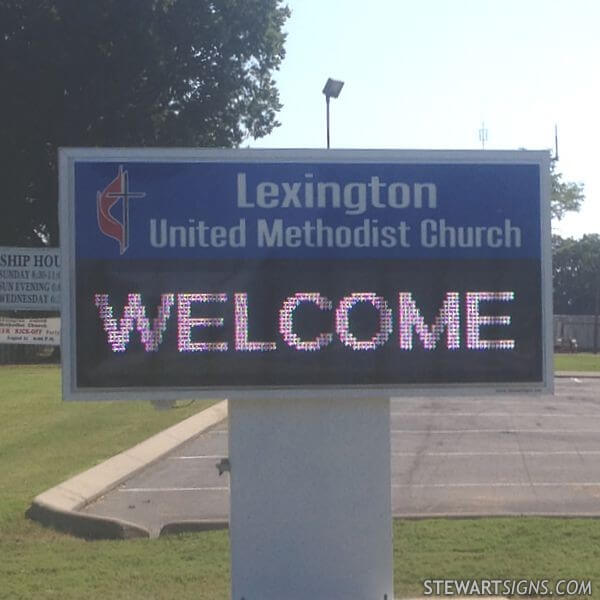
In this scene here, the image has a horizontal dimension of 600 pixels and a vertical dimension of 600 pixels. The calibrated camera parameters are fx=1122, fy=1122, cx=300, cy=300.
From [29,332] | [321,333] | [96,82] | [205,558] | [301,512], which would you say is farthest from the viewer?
[96,82]

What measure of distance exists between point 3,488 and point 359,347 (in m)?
6.35

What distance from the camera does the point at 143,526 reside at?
31.1ft

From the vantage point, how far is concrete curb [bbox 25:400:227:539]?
8.88 metres

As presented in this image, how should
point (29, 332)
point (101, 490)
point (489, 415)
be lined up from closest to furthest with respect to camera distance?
point (101, 490) < point (489, 415) < point (29, 332)

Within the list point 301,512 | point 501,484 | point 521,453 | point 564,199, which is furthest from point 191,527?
point 564,199

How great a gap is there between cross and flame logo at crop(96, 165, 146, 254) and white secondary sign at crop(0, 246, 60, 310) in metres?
11.0

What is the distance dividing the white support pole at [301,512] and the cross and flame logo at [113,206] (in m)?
1.09

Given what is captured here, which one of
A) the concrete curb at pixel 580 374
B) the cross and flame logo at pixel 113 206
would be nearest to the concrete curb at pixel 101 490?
the cross and flame logo at pixel 113 206

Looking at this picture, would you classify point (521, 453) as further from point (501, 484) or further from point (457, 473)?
point (501, 484)

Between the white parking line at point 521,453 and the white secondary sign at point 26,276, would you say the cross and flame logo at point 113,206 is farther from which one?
the white secondary sign at point 26,276

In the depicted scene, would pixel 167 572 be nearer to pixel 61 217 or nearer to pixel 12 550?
pixel 12 550

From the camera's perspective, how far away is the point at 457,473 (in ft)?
40.3

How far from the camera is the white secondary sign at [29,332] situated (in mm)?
19906

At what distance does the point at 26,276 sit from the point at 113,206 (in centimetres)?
1190
